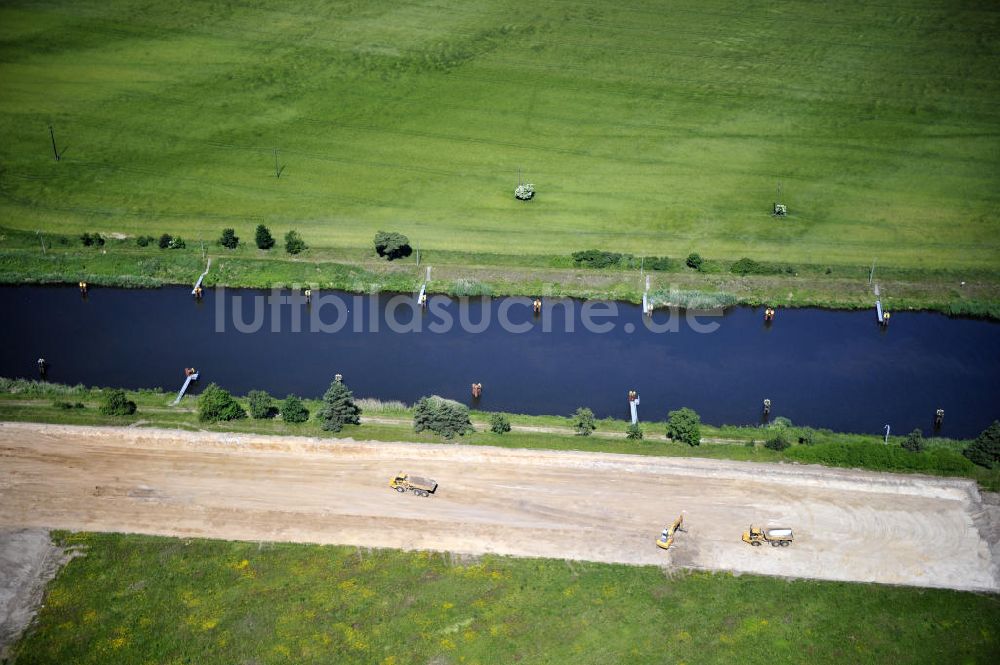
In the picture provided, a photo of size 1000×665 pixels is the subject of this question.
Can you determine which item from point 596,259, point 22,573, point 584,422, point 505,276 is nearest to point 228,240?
point 505,276

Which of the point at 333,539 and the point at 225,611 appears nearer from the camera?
the point at 225,611

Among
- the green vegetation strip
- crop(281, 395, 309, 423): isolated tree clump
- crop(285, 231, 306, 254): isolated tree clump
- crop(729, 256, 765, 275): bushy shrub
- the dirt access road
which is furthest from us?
the green vegetation strip

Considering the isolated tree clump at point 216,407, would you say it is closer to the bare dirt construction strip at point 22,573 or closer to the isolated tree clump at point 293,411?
the isolated tree clump at point 293,411

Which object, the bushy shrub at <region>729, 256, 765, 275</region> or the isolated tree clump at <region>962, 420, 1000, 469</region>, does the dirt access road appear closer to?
the isolated tree clump at <region>962, 420, 1000, 469</region>

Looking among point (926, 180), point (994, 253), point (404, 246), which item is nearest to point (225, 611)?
point (404, 246)

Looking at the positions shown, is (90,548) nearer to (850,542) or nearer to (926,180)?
(850,542)

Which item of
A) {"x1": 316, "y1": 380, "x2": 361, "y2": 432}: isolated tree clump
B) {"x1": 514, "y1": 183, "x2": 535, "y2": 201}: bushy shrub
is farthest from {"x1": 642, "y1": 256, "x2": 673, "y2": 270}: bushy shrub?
{"x1": 316, "y1": 380, "x2": 361, "y2": 432}: isolated tree clump
